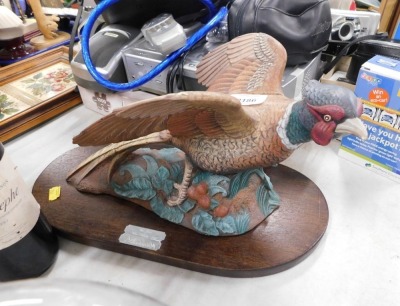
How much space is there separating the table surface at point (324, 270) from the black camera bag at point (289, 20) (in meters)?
0.26

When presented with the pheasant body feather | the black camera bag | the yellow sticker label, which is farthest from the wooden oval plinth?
the black camera bag

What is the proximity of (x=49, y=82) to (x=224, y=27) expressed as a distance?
0.46 m

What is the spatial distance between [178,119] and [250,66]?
0.14 meters

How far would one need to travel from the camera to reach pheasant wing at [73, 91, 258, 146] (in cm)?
35

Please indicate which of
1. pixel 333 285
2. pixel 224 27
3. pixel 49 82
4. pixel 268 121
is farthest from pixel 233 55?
pixel 49 82

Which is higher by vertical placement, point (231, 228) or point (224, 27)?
point (224, 27)

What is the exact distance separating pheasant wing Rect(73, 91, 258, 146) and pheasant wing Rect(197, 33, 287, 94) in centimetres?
8

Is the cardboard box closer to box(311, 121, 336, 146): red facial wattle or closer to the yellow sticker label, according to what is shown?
box(311, 121, 336, 146): red facial wattle

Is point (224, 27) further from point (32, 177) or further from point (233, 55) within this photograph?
point (32, 177)

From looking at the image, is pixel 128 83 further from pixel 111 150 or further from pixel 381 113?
pixel 381 113

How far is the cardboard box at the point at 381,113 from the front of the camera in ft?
1.84

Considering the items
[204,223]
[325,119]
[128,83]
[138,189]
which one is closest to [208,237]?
[204,223]

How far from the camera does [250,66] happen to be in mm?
480

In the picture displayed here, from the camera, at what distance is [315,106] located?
37 centimetres
